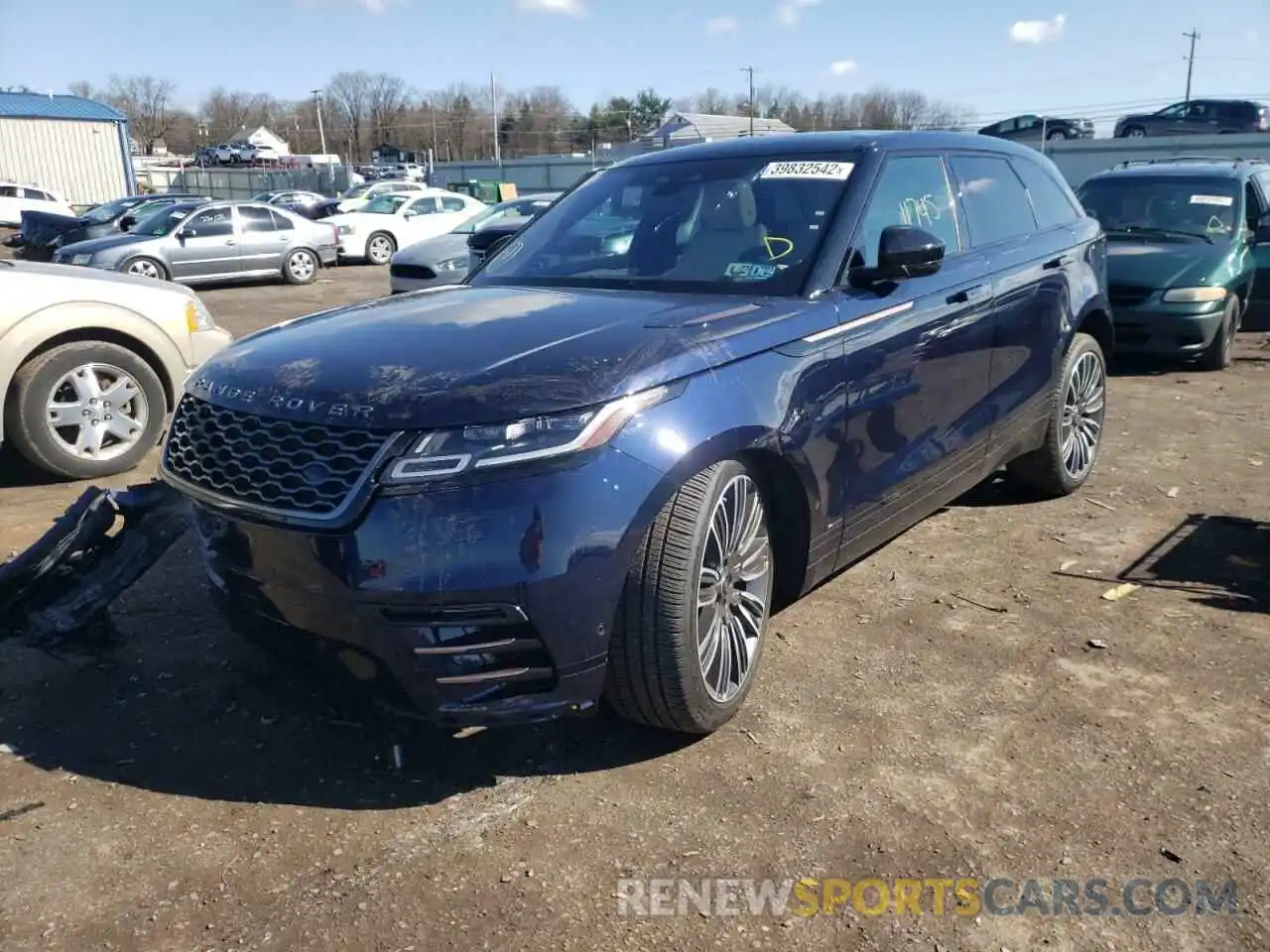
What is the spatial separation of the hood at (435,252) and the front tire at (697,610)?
950 centimetres

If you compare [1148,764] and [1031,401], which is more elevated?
[1031,401]

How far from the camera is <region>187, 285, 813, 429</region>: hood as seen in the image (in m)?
2.64

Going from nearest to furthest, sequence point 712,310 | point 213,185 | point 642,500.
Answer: point 642,500 < point 712,310 < point 213,185

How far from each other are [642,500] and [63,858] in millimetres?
1759

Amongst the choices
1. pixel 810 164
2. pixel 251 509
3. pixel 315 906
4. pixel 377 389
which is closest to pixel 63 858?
pixel 315 906

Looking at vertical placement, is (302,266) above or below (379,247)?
below

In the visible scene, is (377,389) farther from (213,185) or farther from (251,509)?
(213,185)

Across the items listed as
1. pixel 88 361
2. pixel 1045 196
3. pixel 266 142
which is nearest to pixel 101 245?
pixel 88 361

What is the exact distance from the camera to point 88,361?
5883 mm

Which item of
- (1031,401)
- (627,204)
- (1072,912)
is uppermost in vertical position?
(627,204)

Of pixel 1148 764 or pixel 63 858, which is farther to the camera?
pixel 1148 764

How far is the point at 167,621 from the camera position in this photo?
4098 mm

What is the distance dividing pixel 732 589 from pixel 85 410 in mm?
4443

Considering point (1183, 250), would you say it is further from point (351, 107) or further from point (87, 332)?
point (351, 107)
